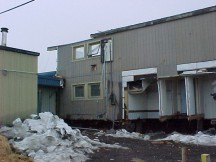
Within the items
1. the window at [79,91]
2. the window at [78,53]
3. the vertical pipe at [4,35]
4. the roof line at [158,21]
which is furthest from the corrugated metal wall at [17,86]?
the window at [78,53]

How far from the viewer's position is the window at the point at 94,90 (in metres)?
22.7

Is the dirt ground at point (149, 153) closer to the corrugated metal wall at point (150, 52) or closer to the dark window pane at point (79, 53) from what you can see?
the corrugated metal wall at point (150, 52)

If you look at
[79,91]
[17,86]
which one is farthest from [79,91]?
[17,86]

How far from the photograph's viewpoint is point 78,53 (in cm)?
2411

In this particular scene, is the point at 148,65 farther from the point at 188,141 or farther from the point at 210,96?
the point at 188,141

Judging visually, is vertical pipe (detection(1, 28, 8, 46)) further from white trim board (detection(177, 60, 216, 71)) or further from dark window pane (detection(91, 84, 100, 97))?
white trim board (detection(177, 60, 216, 71))

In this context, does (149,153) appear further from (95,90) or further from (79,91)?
(79,91)

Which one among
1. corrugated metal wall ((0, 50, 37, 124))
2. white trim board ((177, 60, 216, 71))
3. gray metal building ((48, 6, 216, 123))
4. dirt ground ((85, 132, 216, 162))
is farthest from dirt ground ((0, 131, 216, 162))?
white trim board ((177, 60, 216, 71))

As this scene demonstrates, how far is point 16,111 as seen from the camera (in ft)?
50.9

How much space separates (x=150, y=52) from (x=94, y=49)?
4.28 m

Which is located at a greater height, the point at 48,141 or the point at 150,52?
the point at 150,52

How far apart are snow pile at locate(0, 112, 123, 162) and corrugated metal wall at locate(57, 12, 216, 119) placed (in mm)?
7647

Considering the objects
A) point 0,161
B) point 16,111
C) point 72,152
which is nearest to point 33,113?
point 16,111

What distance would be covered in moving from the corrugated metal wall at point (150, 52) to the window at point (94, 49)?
0.41 meters
